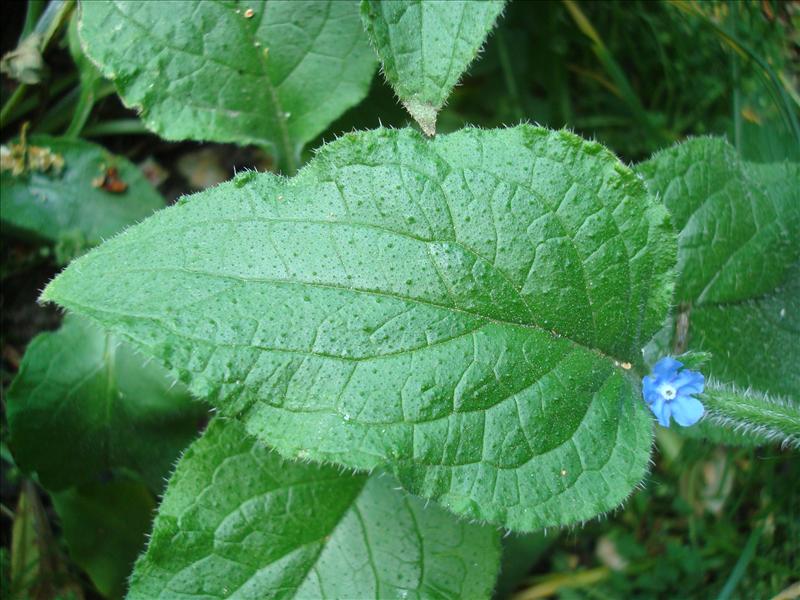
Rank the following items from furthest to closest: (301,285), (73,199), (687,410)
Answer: (73,199) → (687,410) → (301,285)

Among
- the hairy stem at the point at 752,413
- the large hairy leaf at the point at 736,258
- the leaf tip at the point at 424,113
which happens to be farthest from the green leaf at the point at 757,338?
the leaf tip at the point at 424,113

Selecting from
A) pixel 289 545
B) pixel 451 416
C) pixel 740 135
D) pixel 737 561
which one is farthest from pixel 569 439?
pixel 740 135

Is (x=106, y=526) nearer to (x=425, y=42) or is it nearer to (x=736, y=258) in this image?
(x=425, y=42)

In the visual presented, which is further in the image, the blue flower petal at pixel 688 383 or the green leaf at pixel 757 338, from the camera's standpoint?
the green leaf at pixel 757 338

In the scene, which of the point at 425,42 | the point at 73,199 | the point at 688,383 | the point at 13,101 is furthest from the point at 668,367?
the point at 13,101

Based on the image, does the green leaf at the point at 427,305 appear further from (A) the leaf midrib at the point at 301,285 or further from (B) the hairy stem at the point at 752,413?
(B) the hairy stem at the point at 752,413

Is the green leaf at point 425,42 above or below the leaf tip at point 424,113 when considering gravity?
above
